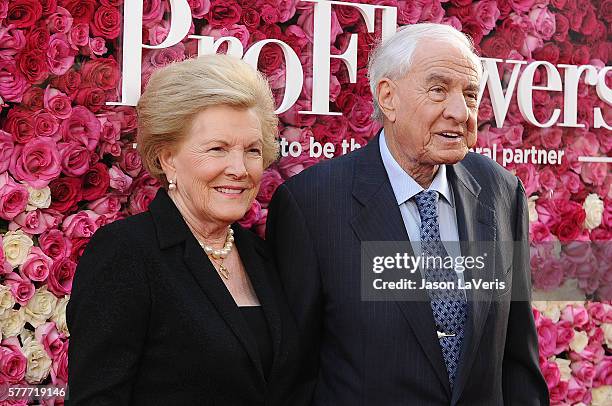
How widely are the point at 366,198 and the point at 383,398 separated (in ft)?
1.80

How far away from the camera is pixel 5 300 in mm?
2650

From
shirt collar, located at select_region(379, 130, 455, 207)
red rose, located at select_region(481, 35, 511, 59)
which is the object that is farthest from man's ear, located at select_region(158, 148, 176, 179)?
red rose, located at select_region(481, 35, 511, 59)

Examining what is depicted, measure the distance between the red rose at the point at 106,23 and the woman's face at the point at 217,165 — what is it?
46 centimetres

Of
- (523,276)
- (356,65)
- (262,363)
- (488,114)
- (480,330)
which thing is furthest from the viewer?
(488,114)

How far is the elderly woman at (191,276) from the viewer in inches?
89.7

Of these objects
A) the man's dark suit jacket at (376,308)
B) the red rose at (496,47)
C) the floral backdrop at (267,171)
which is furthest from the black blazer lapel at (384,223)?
the red rose at (496,47)

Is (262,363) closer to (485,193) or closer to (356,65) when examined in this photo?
(485,193)

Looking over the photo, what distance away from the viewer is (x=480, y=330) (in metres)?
2.63

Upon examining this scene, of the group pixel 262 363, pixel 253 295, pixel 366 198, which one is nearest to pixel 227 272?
pixel 253 295

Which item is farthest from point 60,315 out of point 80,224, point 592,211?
point 592,211

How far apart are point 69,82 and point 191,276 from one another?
69 cm

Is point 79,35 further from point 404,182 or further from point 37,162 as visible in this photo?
point 404,182

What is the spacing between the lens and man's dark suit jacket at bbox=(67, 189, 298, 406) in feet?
7.43

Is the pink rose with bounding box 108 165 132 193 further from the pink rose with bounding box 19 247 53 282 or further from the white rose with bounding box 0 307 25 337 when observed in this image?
the white rose with bounding box 0 307 25 337
